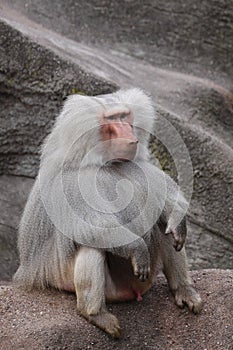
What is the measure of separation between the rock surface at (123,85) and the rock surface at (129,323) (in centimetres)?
136

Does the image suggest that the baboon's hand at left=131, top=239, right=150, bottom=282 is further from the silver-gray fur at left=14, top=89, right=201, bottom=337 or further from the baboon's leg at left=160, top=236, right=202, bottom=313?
the baboon's leg at left=160, top=236, right=202, bottom=313

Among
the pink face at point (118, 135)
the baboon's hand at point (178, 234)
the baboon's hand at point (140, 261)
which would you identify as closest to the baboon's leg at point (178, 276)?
the baboon's hand at point (178, 234)

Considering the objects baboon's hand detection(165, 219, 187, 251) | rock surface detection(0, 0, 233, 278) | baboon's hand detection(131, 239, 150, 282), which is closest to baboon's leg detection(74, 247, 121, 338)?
baboon's hand detection(131, 239, 150, 282)

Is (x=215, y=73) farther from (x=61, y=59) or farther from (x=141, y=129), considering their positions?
(x=141, y=129)

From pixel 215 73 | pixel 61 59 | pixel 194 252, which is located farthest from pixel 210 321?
pixel 215 73

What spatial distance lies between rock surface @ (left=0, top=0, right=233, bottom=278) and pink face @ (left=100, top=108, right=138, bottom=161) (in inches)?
44.5

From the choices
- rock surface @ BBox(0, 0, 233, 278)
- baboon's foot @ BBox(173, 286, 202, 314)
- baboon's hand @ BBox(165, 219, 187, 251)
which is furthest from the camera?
rock surface @ BBox(0, 0, 233, 278)

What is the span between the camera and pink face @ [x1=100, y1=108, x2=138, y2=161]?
5055mm

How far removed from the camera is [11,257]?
8.08 metres

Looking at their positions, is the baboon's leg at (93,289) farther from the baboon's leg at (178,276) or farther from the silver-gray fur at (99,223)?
the baboon's leg at (178,276)

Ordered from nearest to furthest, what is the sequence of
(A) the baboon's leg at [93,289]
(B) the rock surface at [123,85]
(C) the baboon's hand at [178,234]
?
(A) the baboon's leg at [93,289] → (C) the baboon's hand at [178,234] → (B) the rock surface at [123,85]

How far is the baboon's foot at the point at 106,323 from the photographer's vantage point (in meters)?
5.08

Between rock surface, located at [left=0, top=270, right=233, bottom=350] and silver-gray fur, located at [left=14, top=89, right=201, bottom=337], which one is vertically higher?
silver-gray fur, located at [left=14, top=89, right=201, bottom=337]

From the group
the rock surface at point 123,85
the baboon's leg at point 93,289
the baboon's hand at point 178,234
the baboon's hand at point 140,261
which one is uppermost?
the baboon's hand at point 178,234
